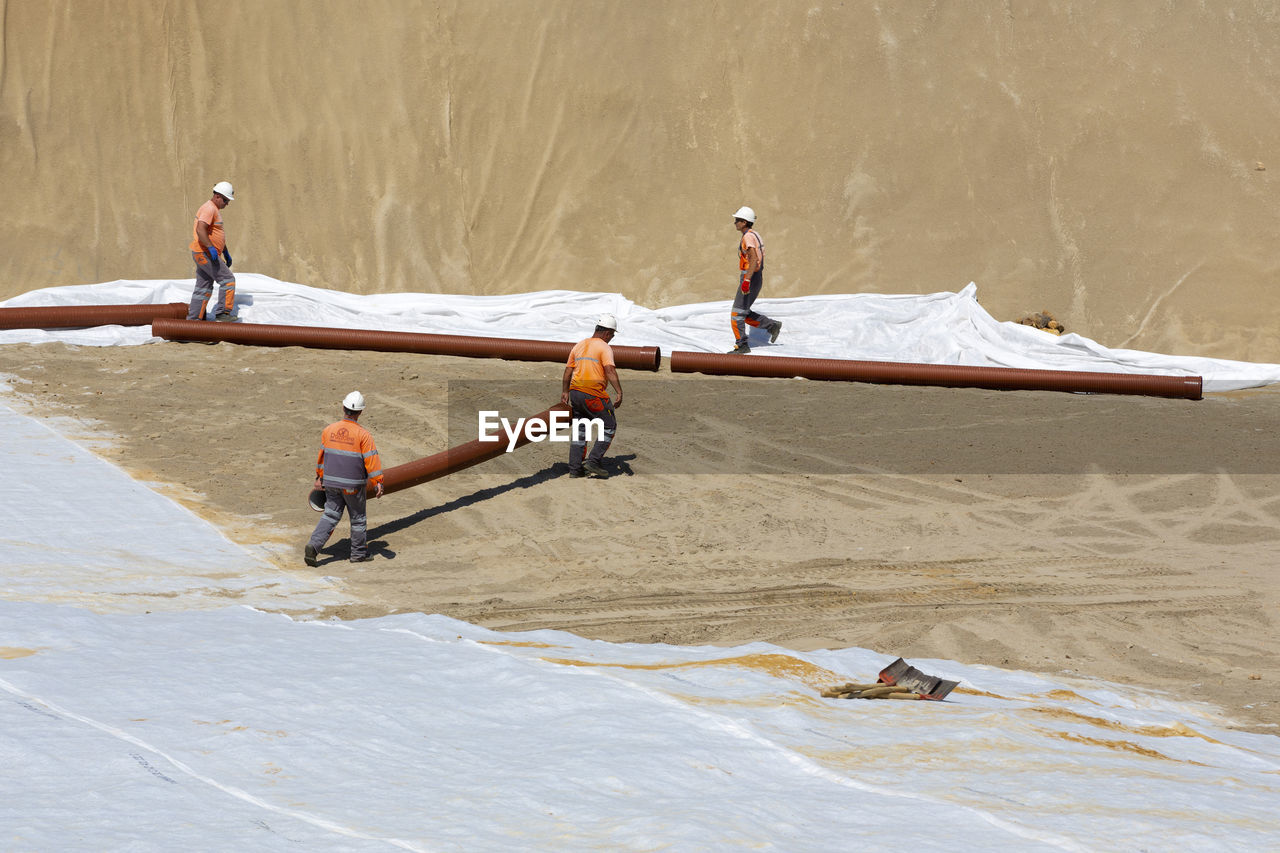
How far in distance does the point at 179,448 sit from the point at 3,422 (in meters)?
2.01

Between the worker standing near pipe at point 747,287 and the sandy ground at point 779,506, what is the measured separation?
4.72ft

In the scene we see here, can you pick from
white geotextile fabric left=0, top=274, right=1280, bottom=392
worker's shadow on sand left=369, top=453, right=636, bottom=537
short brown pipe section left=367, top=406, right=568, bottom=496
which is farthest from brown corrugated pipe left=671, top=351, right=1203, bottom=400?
short brown pipe section left=367, top=406, right=568, bottom=496

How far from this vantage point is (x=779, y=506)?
38.5 ft

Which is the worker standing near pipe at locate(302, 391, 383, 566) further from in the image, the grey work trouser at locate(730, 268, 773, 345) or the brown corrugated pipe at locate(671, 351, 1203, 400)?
the grey work trouser at locate(730, 268, 773, 345)

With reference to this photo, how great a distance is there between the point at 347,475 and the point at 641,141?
11845 mm

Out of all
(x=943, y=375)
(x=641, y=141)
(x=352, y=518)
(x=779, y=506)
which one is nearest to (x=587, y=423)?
(x=779, y=506)

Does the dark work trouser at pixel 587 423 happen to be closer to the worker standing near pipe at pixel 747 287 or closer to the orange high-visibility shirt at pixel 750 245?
the worker standing near pipe at pixel 747 287

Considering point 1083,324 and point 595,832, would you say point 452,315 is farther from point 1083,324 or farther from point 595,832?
point 595,832

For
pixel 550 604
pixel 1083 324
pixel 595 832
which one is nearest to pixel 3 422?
pixel 550 604

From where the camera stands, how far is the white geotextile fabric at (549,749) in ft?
14.8

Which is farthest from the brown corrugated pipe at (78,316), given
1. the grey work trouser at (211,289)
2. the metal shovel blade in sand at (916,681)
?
the metal shovel blade in sand at (916,681)

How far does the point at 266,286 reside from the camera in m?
18.1

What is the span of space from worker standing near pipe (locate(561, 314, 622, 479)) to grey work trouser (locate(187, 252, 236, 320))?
660cm

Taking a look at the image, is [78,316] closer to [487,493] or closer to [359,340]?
[359,340]
